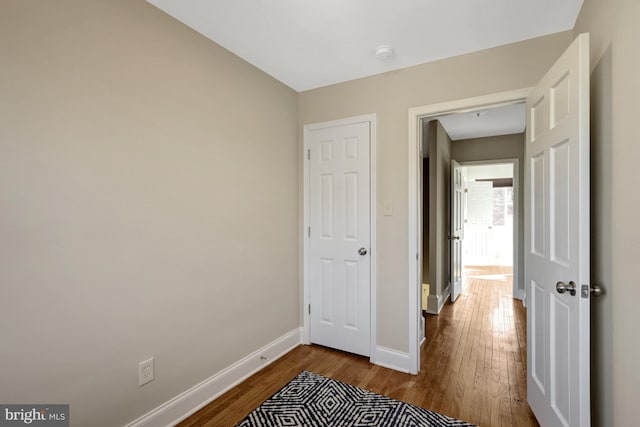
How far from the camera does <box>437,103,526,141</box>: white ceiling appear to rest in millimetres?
3508

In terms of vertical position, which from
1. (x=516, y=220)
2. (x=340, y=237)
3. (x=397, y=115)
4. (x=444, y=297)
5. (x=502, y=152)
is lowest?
(x=444, y=297)

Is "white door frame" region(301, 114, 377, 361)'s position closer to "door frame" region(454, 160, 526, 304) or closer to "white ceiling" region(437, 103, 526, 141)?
"white ceiling" region(437, 103, 526, 141)

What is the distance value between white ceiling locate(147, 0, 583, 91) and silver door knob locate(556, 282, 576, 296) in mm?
1529

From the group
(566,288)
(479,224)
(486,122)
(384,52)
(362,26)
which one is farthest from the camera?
(479,224)

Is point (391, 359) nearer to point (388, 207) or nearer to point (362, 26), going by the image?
point (388, 207)

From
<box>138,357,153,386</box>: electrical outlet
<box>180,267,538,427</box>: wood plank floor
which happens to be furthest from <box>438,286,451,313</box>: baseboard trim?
<box>138,357,153,386</box>: electrical outlet

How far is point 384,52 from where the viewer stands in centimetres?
218

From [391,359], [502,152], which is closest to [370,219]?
[391,359]

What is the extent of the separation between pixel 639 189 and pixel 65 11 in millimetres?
2428

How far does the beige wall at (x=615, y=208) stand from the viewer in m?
1.08

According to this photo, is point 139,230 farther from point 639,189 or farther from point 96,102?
point 639,189

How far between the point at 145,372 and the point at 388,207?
78.9 inches

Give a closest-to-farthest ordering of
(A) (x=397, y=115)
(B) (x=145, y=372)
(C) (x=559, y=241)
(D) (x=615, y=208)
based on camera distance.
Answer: (D) (x=615, y=208) → (C) (x=559, y=241) → (B) (x=145, y=372) → (A) (x=397, y=115)

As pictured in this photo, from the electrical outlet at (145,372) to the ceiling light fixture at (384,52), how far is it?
2483mm
